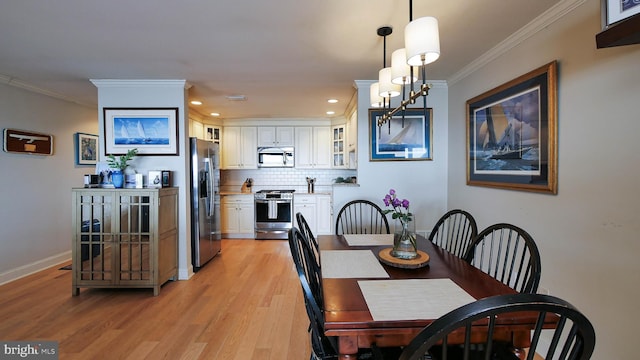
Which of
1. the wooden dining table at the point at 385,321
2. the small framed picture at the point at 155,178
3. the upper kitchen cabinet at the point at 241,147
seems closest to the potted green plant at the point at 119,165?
the small framed picture at the point at 155,178

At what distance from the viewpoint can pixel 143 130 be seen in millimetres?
3127

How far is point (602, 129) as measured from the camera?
148cm

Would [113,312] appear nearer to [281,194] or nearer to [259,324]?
[259,324]

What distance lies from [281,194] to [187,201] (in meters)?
1.94

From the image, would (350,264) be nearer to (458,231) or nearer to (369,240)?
(369,240)

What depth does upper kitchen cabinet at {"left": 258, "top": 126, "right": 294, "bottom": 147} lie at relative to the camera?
17.4 ft

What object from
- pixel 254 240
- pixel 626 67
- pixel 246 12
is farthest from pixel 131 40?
pixel 254 240

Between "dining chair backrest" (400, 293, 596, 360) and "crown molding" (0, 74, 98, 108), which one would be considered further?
"crown molding" (0, 74, 98, 108)

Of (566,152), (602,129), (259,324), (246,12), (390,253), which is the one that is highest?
(246,12)

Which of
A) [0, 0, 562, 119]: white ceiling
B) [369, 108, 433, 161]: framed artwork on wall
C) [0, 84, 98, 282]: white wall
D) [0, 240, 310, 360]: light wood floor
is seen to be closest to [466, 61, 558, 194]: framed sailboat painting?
[0, 0, 562, 119]: white ceiling

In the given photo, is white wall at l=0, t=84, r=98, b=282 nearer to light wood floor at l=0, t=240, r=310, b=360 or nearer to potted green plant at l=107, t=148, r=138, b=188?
light wood floor at l=0, t=240, r=310, b=360

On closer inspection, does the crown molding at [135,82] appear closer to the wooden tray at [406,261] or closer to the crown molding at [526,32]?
the wooden tray at [406,261]

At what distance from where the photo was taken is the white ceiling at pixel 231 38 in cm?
175

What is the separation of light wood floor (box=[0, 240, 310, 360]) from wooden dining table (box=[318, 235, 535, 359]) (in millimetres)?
954
